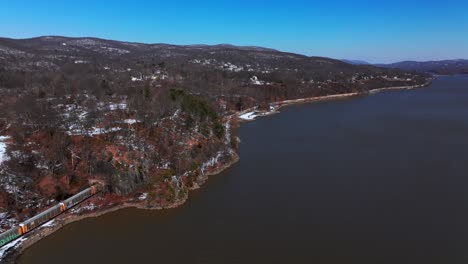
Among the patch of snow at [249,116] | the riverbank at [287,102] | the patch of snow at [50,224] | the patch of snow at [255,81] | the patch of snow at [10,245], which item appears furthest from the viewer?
the patch of snow at [255,81]

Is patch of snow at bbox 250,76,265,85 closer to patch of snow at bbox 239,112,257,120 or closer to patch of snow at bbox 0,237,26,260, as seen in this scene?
patch of snow at bbox 239,112,257,120

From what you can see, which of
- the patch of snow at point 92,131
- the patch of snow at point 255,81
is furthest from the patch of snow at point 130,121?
the patch of snow at point 255,81

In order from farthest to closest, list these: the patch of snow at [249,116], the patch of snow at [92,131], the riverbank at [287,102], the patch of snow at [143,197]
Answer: the riverbank at [287,102] → the patch of snow at [249,116] → the patch of snow at [92,131] → the patch of snow at [143,197]

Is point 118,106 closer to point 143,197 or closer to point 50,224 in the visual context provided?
point 143,197

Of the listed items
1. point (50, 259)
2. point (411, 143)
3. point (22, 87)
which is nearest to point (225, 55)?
point (22, 87)

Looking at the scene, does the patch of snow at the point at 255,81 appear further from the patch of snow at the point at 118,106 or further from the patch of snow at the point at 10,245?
the patch of snow at the point at 10,245

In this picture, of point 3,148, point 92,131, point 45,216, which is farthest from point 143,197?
point 3,148
